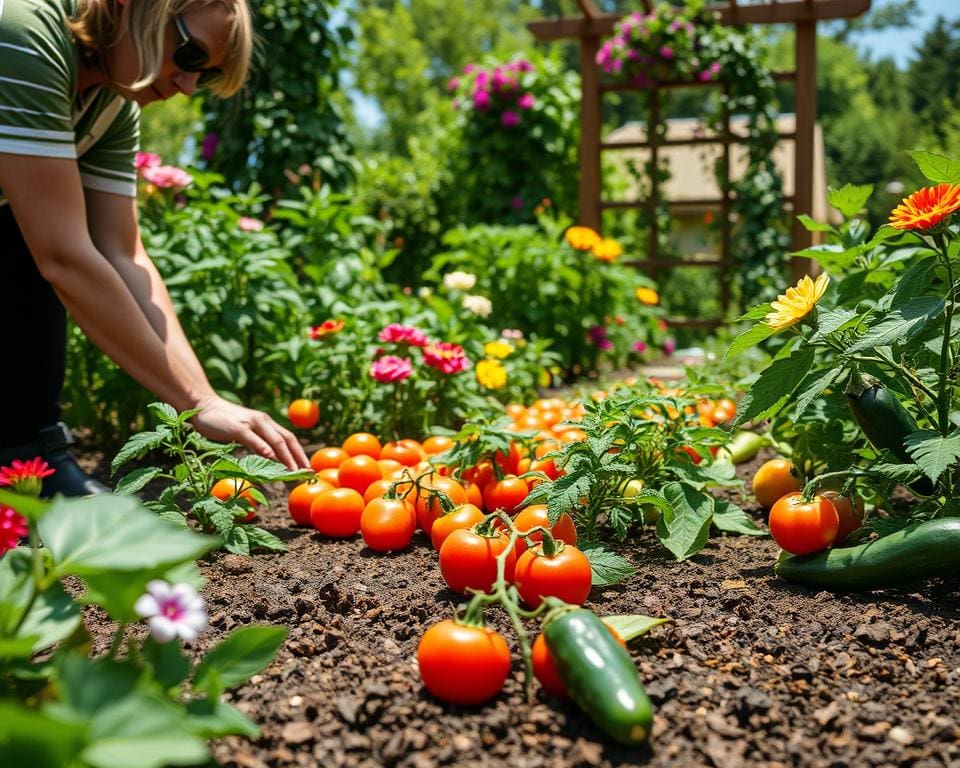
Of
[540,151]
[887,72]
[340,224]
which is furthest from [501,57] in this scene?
[887,72]

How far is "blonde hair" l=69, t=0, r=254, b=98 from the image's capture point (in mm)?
2217

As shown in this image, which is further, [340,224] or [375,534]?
[340,224]

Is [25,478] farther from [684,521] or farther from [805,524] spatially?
[805,524]

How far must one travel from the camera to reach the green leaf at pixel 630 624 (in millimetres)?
1530

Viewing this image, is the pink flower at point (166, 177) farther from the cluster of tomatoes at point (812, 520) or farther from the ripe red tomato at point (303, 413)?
the cluster of tomatoes at point (812, 520)

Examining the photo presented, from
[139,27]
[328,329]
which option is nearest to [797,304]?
[139,27]

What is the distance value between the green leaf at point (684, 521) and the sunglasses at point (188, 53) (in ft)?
5.48

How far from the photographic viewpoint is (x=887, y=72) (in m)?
51.3

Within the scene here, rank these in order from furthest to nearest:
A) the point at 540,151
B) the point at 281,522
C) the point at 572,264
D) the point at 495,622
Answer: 1. the point at 540,151
2. the point at 572,264
3. the point at 281,522
4. the point at 495,622

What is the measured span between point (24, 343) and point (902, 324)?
247cm

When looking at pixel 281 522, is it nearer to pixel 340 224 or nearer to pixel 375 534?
pixel 375 534

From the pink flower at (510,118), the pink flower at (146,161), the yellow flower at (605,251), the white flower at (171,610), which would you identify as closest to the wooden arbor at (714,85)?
the pink flower at (510,118)

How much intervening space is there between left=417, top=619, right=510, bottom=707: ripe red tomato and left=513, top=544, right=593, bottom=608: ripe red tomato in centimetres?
25

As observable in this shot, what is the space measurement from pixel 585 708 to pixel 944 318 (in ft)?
3.91
